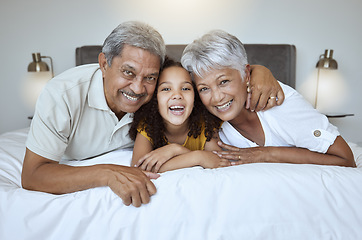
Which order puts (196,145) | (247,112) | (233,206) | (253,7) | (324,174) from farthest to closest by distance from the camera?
(253,7) < (196,145) < (247,112) < (324,174) < (233,206)

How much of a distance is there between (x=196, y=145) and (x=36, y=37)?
2.64 metres

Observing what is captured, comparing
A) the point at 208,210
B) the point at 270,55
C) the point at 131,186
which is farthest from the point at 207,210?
the point at 270,55

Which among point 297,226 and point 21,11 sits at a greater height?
point 21,11

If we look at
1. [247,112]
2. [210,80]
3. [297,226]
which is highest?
[210,80]

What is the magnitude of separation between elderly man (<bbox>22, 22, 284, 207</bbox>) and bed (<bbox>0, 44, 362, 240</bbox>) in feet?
0.26

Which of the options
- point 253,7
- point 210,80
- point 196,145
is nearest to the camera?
point 210,80

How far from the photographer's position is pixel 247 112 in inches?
69.6

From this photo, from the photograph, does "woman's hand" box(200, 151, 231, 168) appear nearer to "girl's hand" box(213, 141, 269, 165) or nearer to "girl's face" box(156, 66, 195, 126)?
"girl's hand" box(213, 141, 269, 165)

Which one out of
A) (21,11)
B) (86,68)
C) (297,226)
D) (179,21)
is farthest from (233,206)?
(21,11)

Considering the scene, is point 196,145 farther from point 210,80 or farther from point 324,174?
point 324,174

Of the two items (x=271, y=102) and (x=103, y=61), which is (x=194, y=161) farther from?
(x=103, y=61)

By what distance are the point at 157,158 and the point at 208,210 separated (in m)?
0.45

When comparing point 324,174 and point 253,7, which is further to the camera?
point 253,7

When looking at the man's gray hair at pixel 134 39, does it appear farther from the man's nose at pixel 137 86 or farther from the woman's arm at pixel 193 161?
the woman's arm at pixel 193 161
